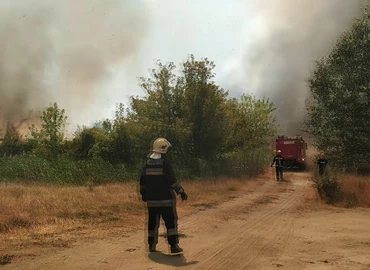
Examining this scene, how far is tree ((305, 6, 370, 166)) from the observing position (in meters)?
15.2

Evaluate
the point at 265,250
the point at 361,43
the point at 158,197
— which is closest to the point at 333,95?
the point at 361,43

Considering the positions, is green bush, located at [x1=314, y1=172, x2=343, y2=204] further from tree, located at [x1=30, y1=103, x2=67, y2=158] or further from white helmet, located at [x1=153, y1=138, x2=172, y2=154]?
tree, located at [x1=30, y1=103, x2=67, y2=158]

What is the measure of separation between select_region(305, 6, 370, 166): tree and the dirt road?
518 centimetres

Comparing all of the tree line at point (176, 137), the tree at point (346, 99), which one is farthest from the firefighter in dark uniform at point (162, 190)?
the tree line at point (176, 137)

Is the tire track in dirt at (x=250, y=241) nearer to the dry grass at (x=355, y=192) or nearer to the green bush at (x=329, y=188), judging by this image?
the green bush at (x=329, y=188)

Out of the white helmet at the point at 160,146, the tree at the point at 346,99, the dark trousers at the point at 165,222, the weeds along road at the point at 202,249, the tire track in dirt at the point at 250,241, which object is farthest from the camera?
the tree at the point at 346,99

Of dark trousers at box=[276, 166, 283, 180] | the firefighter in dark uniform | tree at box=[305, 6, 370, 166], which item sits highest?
tree at box=[305, 6, 370, 166]

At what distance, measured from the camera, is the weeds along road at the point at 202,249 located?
5914 millimetres

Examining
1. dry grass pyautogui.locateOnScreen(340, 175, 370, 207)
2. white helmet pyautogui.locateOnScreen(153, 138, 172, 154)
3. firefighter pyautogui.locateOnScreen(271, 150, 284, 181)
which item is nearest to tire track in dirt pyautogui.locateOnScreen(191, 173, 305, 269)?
white helmet pyautogui.locateOnScreen(153, 138, 172, 154)

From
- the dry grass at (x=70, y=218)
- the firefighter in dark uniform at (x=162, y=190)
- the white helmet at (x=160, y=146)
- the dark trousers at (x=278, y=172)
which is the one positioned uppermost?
the white helmet at (x=160, y=146)

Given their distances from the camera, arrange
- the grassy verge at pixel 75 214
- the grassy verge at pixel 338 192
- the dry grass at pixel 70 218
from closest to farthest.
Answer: the dry grass at pixel 70 218
the grassy verge at pixel 75 214
the grassy verge at pixel 338 192

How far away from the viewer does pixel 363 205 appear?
1302 centimetres

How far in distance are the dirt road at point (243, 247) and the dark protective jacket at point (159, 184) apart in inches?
37.6

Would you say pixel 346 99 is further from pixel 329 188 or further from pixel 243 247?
pixel 243 247
